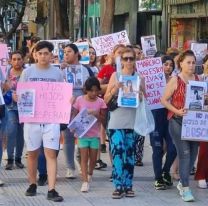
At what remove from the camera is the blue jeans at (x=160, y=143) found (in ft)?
29.8

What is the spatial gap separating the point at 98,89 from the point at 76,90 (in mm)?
648

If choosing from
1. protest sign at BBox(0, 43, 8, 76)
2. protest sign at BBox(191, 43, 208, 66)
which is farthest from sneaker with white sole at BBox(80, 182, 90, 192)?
protest sign at BBox(191, 43, 208, 66)

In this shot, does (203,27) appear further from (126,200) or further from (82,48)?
(126,200)

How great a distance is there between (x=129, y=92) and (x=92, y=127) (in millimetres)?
879

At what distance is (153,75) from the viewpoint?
9.25m

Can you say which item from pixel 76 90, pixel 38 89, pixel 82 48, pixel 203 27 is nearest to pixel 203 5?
pixel 203 27

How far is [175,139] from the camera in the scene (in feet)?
27.5

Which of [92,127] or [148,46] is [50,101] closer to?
[92,127]

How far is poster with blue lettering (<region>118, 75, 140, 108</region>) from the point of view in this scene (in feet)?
27.1

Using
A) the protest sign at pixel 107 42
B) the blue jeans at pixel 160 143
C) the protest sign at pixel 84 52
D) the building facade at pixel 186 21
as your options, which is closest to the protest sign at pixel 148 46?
the protest sign at pixel 107 42

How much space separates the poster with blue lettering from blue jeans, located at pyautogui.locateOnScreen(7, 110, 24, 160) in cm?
229

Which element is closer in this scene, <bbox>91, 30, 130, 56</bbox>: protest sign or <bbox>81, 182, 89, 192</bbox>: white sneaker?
<bbox>81, 182, 89, 192</bbox>: white sneaker

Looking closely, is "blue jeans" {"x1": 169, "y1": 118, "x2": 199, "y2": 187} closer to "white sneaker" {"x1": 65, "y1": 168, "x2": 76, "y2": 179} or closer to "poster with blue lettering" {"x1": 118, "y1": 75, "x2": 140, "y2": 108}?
"poster with blue lettering" {"x1": 118, "y1": 75, "x2": 140, "y2": 108}

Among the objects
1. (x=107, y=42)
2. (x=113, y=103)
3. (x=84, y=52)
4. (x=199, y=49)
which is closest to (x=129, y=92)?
(x=113, y=103)
